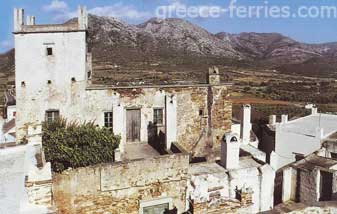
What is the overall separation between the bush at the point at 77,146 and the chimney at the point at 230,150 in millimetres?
4264

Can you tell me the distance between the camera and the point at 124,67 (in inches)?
2805

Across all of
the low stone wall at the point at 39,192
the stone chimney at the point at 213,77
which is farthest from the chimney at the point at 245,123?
the low stone wall at the point at 39,192

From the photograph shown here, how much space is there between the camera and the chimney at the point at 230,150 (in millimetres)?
14597

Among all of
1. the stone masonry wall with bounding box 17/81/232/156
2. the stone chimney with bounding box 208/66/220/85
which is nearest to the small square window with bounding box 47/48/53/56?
the stone masonry wall with bounding box 17/81/232/156

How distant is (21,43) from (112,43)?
70.1 m

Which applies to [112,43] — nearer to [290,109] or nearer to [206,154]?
[290,109]

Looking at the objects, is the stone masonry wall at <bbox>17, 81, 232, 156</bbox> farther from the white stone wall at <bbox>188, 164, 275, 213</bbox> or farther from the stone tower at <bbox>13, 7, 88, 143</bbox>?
the white stone wall at <bbox>188, 164, 275, 213</bbox>

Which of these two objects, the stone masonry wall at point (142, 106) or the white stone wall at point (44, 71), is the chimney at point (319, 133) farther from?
the white stone wall at point (44, 71)

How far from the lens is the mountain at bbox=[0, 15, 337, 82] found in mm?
77500

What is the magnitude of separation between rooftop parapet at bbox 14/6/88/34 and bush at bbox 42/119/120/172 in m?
4.38

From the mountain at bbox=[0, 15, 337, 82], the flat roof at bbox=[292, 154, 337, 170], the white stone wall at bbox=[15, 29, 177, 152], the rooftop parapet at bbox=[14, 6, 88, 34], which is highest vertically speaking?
the mountain at bbox=[0, 15, 337, 82]

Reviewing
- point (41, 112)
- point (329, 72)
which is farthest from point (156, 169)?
point (329, 72)

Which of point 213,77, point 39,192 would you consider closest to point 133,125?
point 213,77

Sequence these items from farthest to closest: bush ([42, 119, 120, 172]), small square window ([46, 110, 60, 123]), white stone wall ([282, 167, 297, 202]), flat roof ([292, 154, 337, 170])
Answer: small square window ([46, 110, 60, 123]) → white stone wall ([282, 167, 297, 202]) → flat roof ([292, 154, 337, 170]) → bush ([42, 119, 120, 172])
